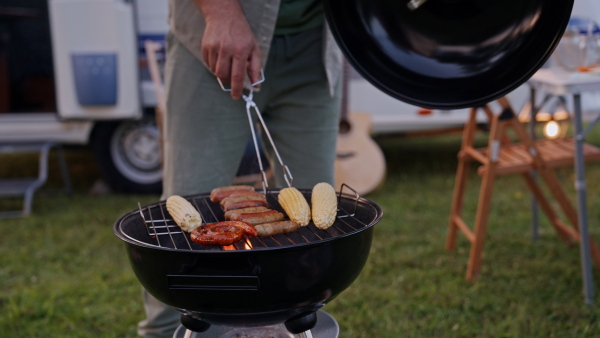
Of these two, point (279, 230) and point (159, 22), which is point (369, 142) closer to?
point (159, 22)

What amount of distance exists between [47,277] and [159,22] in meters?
2.57

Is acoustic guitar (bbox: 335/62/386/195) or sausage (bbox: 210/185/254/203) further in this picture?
acoustic guitar (bbox: 335/62/386/195)

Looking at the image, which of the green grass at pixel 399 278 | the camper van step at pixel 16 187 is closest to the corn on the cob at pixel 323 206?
the green grass at pixel 399 278

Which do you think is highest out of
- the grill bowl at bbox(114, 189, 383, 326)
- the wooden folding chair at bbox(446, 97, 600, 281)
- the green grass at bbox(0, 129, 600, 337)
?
the grill bowl at bbox(114, 189, 383, 326)

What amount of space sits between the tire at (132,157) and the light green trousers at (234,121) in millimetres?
3634

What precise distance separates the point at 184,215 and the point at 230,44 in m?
0.48

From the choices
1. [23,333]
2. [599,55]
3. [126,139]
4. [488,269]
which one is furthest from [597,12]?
[126,139]

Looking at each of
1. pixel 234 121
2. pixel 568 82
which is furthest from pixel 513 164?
pixel 234 121

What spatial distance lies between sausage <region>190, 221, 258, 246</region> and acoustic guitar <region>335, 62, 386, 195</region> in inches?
145

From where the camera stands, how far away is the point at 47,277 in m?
3.71

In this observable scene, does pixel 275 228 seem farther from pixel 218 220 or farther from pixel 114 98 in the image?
pixel 114 98

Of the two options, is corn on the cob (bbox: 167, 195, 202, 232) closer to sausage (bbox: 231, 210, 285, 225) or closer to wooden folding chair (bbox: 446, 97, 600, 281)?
sausage (bbox: 231, 210, 285, 225)

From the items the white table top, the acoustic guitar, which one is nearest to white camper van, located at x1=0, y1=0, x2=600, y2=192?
the acoustic guitar

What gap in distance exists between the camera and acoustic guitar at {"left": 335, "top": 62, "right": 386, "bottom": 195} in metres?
5.30
